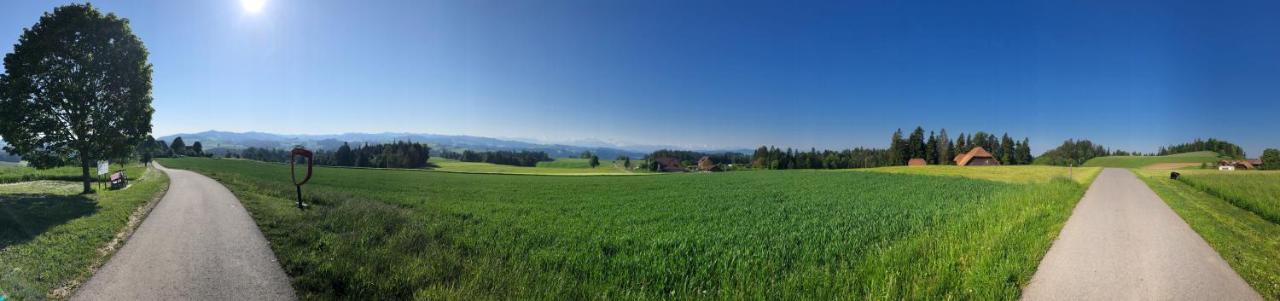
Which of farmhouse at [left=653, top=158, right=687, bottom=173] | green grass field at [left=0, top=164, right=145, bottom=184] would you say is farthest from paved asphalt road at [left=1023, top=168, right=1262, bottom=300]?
farmhouse at [left=653, top=158, right=687, bottom=173]

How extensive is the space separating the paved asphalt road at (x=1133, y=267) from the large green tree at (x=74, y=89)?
88.0ft

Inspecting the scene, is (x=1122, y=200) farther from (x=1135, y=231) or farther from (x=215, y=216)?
(x=215, y=216)

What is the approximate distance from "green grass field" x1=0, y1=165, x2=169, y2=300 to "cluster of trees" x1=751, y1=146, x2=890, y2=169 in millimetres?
97895

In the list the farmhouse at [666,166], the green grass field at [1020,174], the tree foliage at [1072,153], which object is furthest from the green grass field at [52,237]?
the tree foliage at [1072,153]

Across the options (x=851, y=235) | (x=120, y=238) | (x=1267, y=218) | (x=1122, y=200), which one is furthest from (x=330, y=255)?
(x=1267, y=218)

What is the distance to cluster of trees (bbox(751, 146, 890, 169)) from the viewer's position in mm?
99812

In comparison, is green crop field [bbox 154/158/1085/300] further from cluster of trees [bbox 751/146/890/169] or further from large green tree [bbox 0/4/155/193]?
cluster of trees [bbox 751/146/890/169]

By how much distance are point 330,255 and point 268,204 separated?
29.3 feet

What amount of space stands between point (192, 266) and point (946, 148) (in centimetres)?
10912

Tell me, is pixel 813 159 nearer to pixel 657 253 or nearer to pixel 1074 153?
pixel 1074 153

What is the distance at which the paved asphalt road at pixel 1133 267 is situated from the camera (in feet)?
17.1

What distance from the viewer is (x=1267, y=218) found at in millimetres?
13203

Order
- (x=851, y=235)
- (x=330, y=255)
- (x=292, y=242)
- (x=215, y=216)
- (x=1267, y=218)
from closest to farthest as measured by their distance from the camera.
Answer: (x=330, y=255) → (x=292, y=242) → (x=851, y=235) → (x=215, y=216) → (x=1267, y=218)

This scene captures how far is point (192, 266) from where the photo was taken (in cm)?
576
